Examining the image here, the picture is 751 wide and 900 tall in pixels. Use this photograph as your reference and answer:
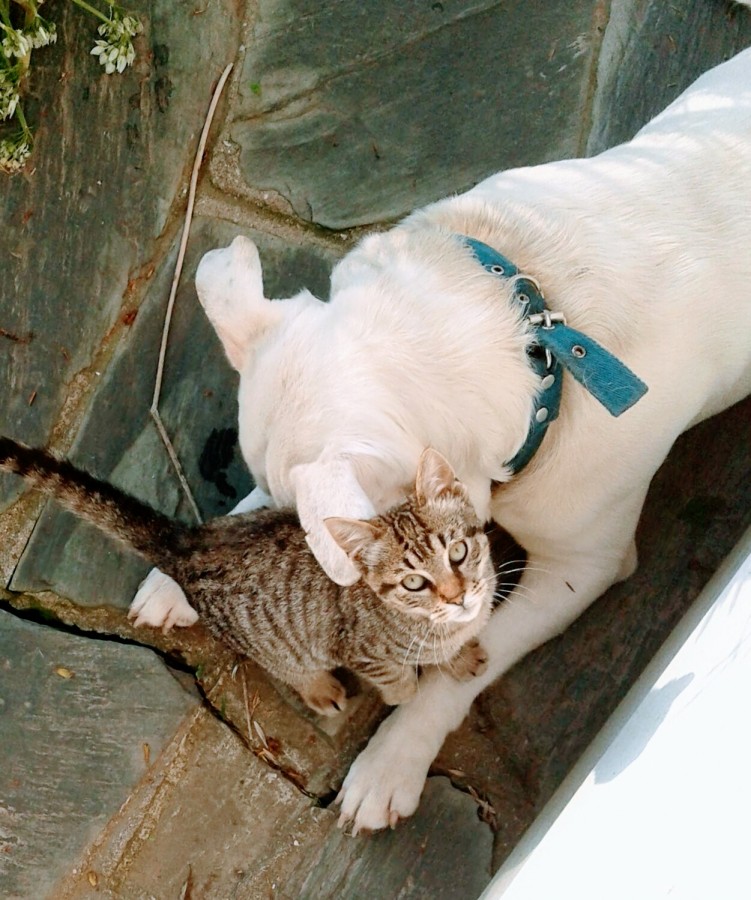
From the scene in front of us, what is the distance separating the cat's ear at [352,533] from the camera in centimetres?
149

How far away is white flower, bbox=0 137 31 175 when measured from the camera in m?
2.79

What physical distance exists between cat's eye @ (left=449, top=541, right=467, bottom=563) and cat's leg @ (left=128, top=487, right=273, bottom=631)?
929 mm

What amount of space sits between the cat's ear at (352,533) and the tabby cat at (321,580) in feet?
0.11

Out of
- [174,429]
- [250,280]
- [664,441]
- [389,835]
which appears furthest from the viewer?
[174,429]

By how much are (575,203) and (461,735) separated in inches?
55.6

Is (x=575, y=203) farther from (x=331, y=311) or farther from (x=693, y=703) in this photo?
(x=693, y=703)

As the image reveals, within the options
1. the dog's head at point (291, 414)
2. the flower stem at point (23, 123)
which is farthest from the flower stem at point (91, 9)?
the dog's head at point (291, 414)

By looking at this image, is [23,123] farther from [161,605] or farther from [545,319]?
[545,319]

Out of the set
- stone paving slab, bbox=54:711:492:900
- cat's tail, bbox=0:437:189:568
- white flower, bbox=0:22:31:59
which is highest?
white flower, bbox=0:22:31:59

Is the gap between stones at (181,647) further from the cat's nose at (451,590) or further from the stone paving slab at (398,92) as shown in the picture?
the stone paving slab at (398,92)

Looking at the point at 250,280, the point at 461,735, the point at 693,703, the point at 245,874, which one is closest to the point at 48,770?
the point at 245,874

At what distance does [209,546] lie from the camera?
2148 mm

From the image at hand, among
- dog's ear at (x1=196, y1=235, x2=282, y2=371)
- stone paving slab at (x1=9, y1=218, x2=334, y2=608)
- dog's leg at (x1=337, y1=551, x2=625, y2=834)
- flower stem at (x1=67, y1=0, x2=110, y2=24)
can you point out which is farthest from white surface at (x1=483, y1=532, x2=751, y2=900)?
flower stem at (x1=67, y1=0, x2=110, y2=24)

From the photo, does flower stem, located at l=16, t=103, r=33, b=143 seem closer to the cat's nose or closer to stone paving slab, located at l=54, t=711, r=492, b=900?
stone paving slab, located at l=54, t=711, r=492, b=900
